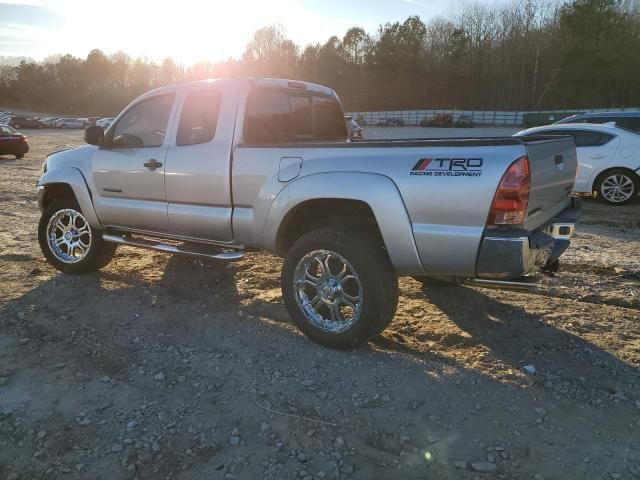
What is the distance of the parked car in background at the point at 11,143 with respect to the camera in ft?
64.1

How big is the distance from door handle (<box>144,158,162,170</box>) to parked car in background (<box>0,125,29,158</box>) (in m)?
17.8

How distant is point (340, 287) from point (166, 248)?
1875mm

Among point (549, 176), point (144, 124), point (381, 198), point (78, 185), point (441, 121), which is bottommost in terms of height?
point (78, 185)

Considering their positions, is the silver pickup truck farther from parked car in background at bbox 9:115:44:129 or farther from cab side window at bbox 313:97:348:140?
parked car in background at bbox 9:115:44:129

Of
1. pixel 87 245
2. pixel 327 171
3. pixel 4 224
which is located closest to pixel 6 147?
pixel 4 224

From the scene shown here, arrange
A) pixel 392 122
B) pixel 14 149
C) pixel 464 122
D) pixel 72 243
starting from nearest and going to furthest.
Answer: pixel 72 243
pixel 14 149
pixel 464 122
pixel 392 122

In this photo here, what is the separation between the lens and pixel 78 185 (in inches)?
220

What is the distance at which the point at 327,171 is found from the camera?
3846 mm

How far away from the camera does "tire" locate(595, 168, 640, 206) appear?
10.0 metres

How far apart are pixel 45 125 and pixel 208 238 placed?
57.1 m

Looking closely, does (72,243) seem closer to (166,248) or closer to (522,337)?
(166,248)

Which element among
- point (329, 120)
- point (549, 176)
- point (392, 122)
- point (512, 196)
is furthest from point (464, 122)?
point (512, 196)

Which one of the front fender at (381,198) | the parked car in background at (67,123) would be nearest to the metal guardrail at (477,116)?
the parked car in background at (67,123)

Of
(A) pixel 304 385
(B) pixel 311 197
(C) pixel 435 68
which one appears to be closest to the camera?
(A) pixel 304 385
